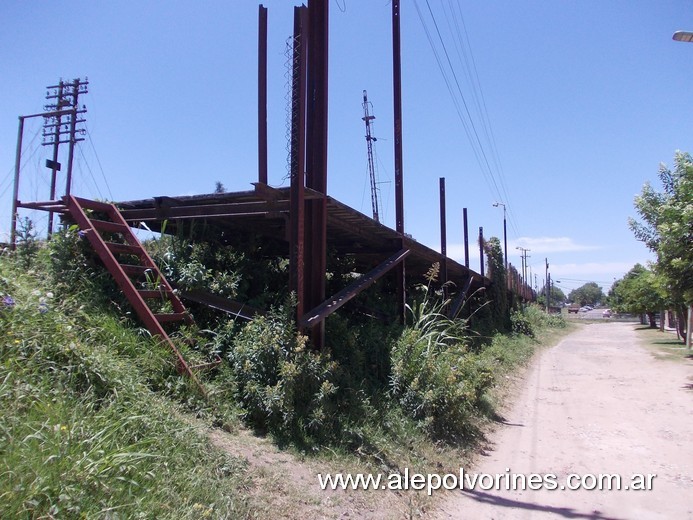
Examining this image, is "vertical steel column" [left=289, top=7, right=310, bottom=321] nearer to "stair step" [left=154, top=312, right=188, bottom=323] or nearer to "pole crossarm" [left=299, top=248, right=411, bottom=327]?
"pole crossarm" [left=299, top=248, right=411, bottom=327]

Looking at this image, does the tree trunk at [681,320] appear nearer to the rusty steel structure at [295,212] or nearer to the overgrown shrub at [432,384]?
the rusty steel structure at [295,212]

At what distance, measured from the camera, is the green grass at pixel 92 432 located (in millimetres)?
2691

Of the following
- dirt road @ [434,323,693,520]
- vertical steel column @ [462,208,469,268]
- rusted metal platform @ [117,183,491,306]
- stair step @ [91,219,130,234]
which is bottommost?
dirt road @ [434,323,693,520]

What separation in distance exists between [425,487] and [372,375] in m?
2.22

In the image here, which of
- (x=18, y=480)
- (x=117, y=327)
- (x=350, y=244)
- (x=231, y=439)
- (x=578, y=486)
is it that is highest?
(x=350, y=244)

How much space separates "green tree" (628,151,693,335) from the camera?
12227 mm

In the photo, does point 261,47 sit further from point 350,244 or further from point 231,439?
point 231,439

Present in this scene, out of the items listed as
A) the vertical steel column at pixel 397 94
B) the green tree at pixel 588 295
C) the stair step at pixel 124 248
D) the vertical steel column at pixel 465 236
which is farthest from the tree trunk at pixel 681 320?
the green tree at pixel 588 295

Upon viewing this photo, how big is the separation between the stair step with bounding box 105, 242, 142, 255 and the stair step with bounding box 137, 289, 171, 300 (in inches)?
26.0

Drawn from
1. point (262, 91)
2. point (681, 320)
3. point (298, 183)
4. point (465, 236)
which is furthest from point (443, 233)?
point (681, 320)

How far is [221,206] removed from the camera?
7.11 m

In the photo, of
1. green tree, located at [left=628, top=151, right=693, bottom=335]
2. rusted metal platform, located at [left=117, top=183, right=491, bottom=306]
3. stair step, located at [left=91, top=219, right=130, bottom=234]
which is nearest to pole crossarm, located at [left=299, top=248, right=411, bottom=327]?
rusted metal platform, located at [left=117, top=183, right=491, bottom=306]

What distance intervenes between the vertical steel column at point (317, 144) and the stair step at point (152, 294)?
1.84 meters

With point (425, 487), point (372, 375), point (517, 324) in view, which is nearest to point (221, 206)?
point (372, 375)
